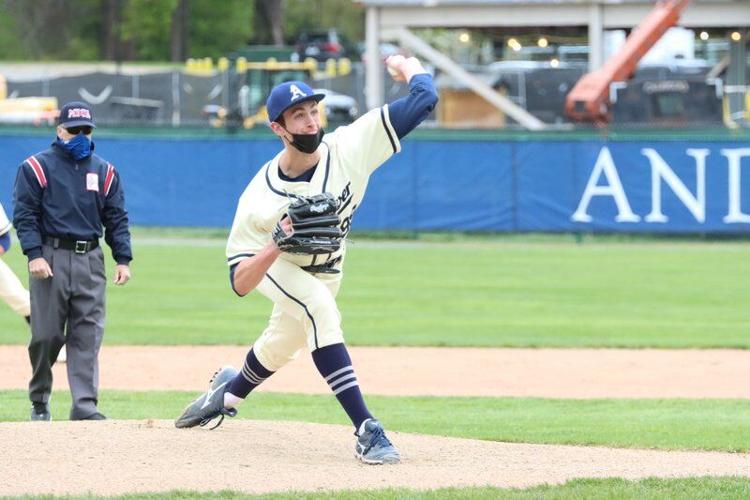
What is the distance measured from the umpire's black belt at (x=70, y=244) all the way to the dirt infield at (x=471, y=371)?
9.26 ft

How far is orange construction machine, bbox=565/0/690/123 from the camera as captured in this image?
29922 mm

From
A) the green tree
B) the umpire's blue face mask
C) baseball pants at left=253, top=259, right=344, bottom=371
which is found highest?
the green tree

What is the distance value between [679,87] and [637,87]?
1185 mm

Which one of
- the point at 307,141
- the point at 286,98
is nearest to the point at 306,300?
the point at 307,141

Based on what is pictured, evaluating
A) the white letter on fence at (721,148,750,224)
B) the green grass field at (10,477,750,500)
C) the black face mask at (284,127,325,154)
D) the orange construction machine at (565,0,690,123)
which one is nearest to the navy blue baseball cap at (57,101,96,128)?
the black face mask at (284,127,325,154)

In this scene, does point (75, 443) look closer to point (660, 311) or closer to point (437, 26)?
point (660, 311)

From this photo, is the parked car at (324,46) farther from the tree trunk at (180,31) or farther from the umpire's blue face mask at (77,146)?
the umpire's blue face mask at (77,146)

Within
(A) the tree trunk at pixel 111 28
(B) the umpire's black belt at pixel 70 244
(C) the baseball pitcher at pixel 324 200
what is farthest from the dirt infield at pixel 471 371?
(A) the tree trunk at pixel 111 28

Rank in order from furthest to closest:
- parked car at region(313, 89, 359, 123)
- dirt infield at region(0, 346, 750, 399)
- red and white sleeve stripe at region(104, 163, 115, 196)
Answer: parked car at region(313, 89, 359, 123) → dirt infield at region(0, 346, 750, 399) → red and white sleeve stripe at region(104, 163, 115, 196)

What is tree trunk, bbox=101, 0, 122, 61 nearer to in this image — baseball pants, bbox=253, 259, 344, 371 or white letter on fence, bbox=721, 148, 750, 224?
white letter on fence, bbox=721, 148, 750, 224

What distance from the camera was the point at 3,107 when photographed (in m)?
38.6

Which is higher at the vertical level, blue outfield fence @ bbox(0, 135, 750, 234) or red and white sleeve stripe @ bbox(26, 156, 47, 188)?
red and white sleeve stripe @ bbox(26, 156, 47, 188)

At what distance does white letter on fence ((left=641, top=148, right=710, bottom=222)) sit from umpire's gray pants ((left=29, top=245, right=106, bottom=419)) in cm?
Answer: 1509

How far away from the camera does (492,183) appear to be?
2317 cm
